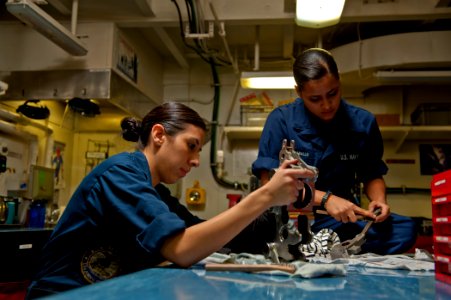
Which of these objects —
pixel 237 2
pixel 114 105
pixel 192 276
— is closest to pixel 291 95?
pixel 237 2

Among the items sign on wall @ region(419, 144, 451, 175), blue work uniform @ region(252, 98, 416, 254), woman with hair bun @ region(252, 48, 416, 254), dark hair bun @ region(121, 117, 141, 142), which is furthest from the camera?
sign on wall @ region(419, 144, 451, 175)

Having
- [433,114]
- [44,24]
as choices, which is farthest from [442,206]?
[433,114]

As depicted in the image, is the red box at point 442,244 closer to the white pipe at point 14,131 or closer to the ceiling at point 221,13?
the ceiling at point 221,13

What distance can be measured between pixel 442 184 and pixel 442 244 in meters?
0.15

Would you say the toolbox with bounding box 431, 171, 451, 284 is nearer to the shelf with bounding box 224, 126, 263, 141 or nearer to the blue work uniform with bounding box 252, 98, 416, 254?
the blue work uniform with bounding box 252, 98, 416, 254

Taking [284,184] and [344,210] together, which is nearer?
[284,184]

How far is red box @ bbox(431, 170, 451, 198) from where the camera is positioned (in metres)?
0.87

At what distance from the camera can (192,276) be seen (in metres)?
Answer: 0.77

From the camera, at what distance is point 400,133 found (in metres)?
3.46

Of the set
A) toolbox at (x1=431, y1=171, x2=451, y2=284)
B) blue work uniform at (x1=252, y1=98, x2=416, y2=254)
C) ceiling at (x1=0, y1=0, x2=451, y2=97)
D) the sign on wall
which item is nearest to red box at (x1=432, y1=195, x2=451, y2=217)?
toolbox at (x1=431, y1=171, x2=451, y2=284)

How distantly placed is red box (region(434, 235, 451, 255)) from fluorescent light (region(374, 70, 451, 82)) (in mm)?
2469

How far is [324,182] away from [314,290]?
111cm

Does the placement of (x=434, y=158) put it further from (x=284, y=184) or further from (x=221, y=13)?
(x=284, y=184)

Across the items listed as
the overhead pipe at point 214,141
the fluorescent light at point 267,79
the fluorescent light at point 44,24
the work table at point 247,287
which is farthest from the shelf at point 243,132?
the work table at point 247,287
